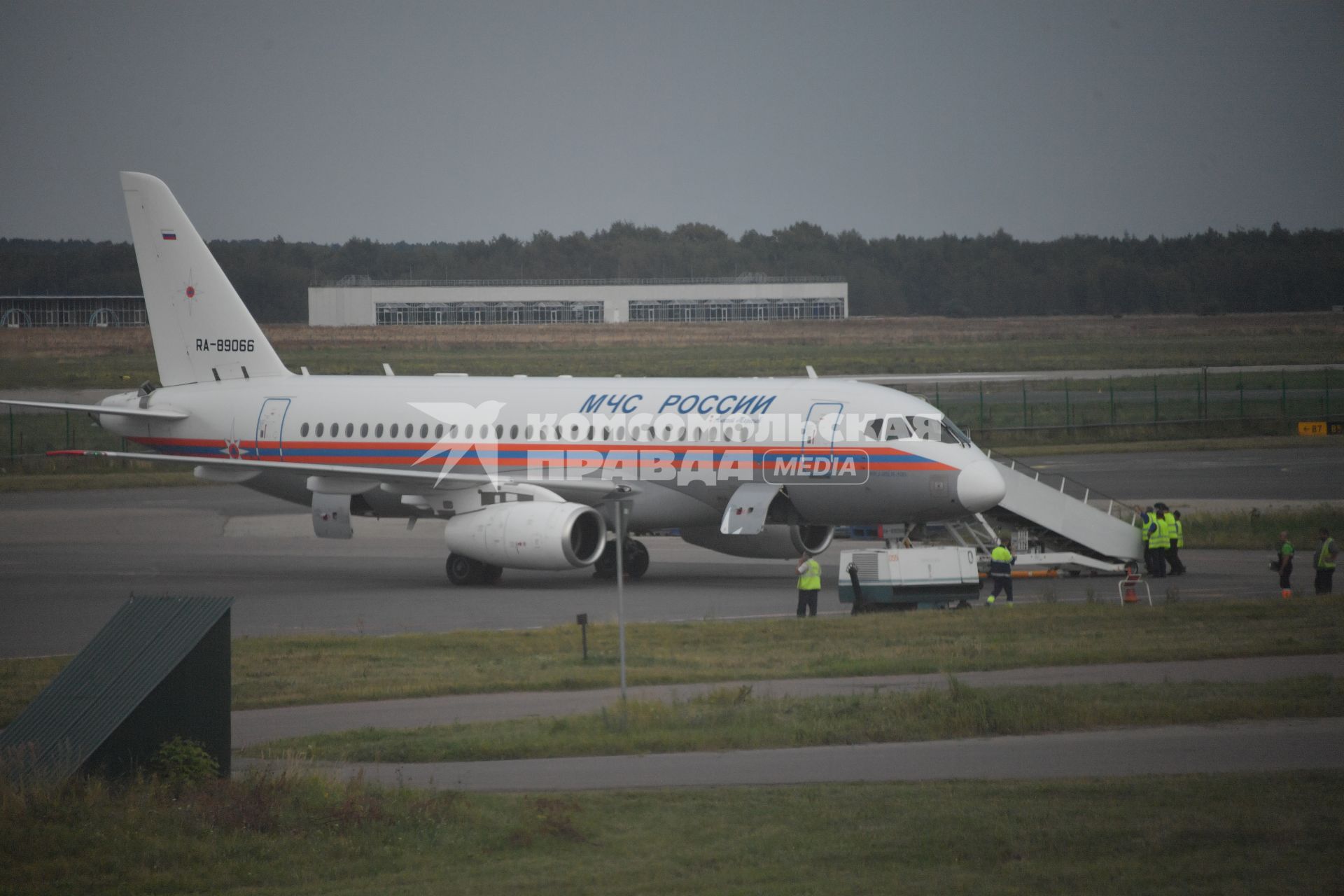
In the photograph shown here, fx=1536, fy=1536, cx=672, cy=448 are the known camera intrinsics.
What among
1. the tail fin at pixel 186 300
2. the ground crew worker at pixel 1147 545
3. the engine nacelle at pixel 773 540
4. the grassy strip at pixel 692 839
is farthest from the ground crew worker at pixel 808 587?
the tail fin at pixel 186 300

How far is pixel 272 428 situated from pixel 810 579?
14.7 meters

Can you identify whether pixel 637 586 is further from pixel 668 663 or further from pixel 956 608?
pixel 668 663

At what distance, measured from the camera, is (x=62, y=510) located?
44.7 metres

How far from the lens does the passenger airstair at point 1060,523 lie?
32625 mm

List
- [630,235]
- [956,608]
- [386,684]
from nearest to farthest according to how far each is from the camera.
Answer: [386,684]
[956,608]
[630,235]

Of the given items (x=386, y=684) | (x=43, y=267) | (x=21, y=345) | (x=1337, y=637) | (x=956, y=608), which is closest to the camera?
(x=386, y=684)

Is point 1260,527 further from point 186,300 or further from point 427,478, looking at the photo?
point 186,300

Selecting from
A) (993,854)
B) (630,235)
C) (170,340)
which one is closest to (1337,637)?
(993,854)

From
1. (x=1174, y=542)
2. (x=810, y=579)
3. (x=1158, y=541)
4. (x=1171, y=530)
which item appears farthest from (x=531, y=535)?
(x=1174, y=542)

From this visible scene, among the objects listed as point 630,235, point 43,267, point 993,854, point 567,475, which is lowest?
point 993,854

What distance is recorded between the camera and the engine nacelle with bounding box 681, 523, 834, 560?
32.2m

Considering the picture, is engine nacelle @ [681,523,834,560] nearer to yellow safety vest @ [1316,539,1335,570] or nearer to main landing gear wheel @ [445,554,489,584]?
main landing gear wheel @ [445,554,489,584]

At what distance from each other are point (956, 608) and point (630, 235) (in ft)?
552

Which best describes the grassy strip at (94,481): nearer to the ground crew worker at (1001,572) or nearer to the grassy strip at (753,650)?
the grassy strip at (753,650)
